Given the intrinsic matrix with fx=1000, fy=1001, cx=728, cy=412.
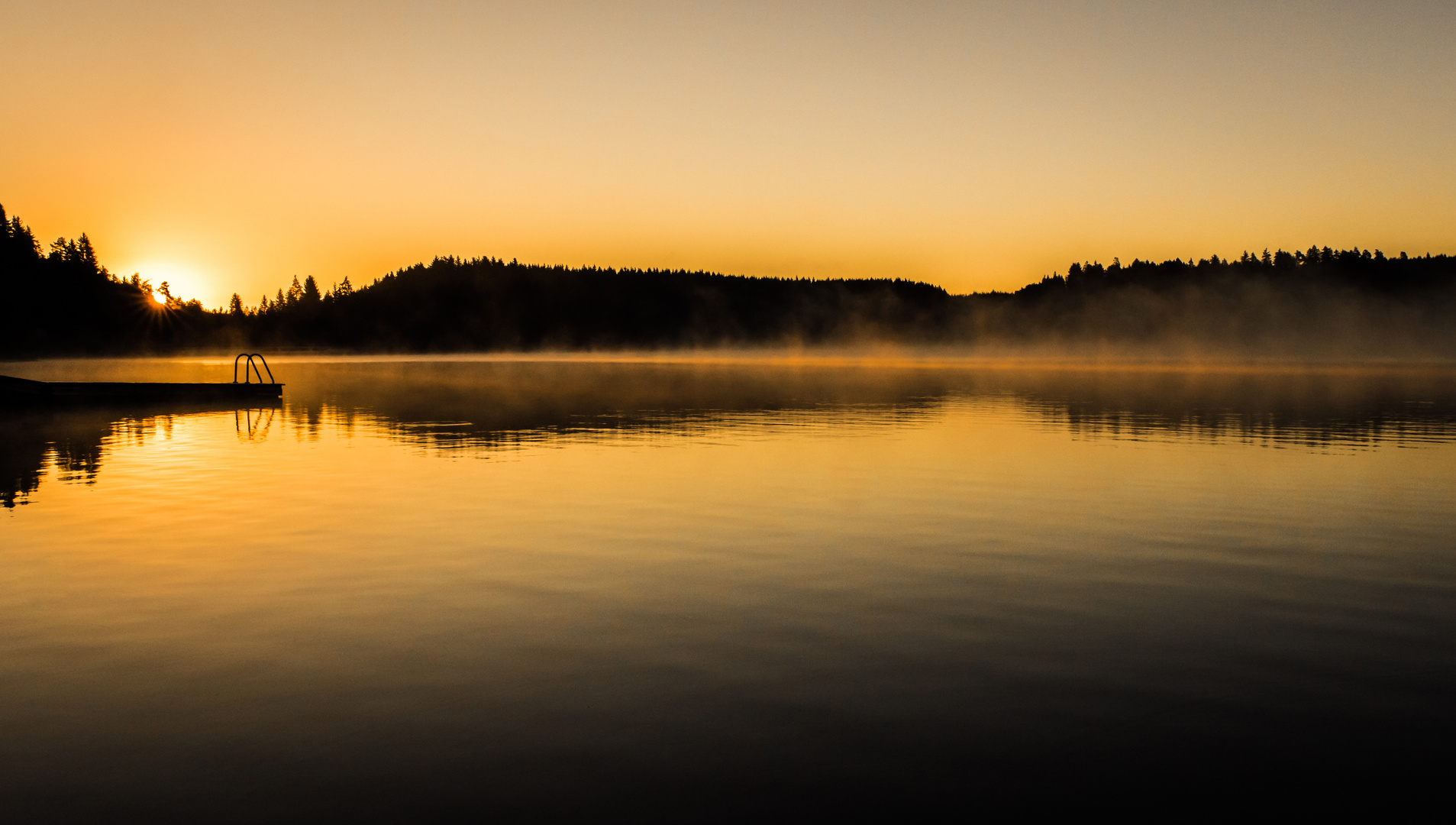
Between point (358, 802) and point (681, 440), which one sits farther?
point (681, 440)

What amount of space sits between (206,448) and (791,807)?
36.0 m

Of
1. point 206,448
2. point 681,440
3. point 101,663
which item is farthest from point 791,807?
point 206,448

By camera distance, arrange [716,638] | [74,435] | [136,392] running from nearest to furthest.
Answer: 1. [716,638]
2. [74,435]
3. [136,392]

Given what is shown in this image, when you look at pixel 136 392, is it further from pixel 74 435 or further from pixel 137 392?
pixel 74 435

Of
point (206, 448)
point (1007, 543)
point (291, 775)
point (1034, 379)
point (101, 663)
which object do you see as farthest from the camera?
point (1034, 379)

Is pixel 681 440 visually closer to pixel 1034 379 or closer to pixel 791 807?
pixel 791 807

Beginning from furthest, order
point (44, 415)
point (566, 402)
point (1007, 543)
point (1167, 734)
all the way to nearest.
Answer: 1. point (566, 402)
2. point (44, 415)
3. point (1007, 543)
4. point (1167, 734)

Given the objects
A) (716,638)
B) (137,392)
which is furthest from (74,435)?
(716,638)

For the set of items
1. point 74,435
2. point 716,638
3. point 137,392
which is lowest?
point 716,638

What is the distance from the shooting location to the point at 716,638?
12.3m

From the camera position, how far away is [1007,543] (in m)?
18.7

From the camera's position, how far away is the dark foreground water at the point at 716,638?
27.1 feet

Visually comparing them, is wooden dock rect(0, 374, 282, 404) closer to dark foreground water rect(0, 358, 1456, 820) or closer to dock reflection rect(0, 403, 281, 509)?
dock reflection rect(0, 403, 281, 509)

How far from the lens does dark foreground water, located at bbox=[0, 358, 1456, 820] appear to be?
27.1 feet
